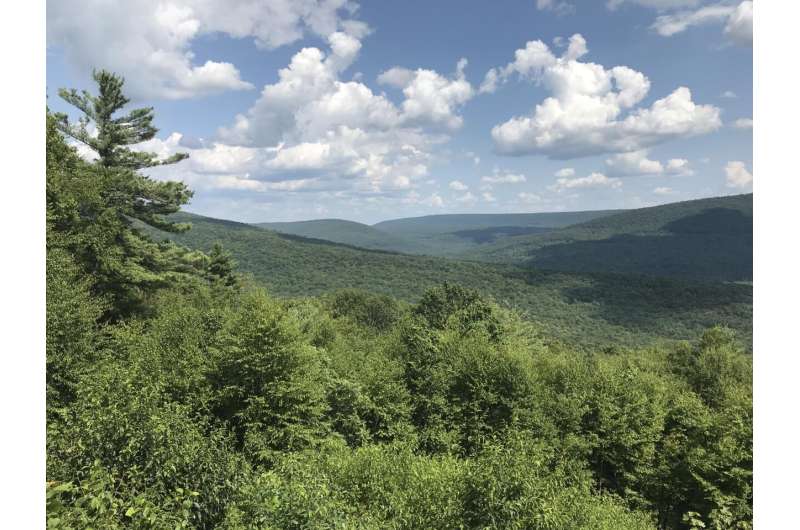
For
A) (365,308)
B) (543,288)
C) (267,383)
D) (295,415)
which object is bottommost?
(543,288)

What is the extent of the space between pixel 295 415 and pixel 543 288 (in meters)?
166

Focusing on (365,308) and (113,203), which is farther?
(365,308)

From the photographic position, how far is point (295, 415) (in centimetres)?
2222

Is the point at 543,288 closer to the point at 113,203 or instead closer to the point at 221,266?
the point at 221,266

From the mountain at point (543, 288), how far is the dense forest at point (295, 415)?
94668 mm

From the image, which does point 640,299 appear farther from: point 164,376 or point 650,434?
point 164,376

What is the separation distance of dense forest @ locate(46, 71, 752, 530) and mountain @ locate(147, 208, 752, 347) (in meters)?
94.7

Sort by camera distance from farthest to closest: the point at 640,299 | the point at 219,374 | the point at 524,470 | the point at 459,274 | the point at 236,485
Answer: the point at 459,274 → the point at 640,299 → the point at 219,374 → the point at 524,470 → the point at 236,485

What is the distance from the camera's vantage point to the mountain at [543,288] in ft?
464

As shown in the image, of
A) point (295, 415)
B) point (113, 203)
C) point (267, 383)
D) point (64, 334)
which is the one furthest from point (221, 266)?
point (295, 415)

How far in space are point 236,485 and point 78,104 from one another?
1254 inches

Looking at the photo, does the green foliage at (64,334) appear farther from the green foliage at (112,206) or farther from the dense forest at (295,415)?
the green foliage at (112,206)

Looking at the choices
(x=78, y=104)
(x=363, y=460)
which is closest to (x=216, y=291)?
(x=78, y=104)

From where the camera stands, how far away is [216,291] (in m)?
45.8
